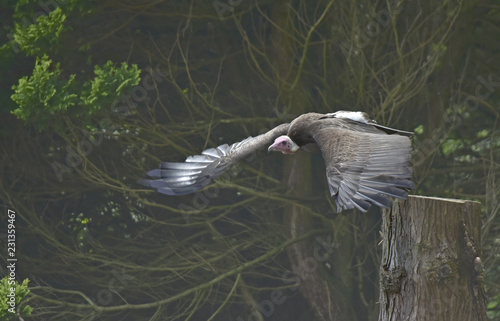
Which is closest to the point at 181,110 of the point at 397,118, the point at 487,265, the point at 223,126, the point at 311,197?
the point at 223,126

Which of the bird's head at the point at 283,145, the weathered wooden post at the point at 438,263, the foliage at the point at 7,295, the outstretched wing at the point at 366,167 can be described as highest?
the outstretched wing at the point at 366,167

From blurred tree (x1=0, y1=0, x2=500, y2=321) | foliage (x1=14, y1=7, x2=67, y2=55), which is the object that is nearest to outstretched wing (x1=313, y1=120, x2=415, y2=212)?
blurred tree (x1=0, y1=0, x2=500, y2=321)

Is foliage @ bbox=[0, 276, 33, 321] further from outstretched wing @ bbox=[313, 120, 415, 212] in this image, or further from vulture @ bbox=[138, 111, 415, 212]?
outstretched wing @ bbox=[313, 120, 415, 212]

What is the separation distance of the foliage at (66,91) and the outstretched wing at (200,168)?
1871 mm

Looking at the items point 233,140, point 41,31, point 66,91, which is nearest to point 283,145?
point 66,91

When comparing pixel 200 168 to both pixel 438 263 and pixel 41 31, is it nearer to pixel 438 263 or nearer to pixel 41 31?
pixel 438 263

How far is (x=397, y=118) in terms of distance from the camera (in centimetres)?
755

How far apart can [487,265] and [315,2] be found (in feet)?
10.7

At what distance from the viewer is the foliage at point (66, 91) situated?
21.4ft

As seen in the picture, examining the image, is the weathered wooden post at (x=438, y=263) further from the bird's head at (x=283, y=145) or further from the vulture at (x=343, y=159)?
the bird's head at (x=283, y=145)

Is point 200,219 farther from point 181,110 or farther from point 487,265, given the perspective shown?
point 487,265

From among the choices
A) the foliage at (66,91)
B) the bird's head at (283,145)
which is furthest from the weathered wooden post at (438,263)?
the foliage at (66,91)

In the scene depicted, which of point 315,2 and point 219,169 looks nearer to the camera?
point 219,169

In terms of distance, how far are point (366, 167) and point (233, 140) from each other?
4.85 meters
